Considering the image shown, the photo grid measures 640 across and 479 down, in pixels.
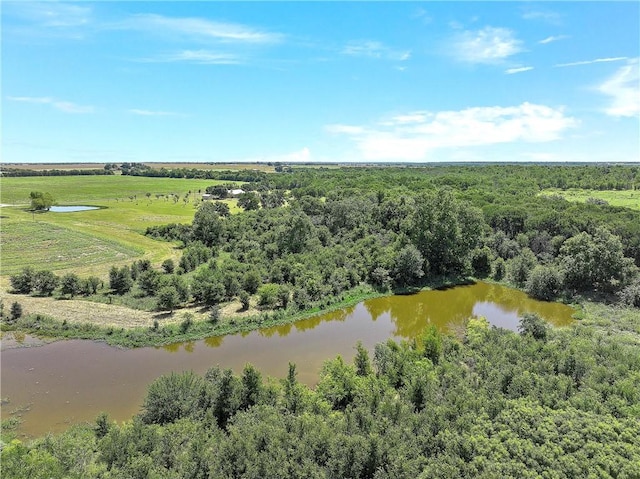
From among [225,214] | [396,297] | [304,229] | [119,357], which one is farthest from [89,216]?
[396,297]

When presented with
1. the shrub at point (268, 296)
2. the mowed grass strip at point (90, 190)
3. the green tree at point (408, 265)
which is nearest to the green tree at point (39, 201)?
the mowed grass strip at point (90, 190)

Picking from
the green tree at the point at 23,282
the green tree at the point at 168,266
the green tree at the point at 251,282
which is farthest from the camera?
the green tree at the point at 168,266

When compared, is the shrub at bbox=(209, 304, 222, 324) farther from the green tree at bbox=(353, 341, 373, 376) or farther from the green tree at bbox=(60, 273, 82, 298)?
the green tree at bbox=(60, 273, 82, 298)

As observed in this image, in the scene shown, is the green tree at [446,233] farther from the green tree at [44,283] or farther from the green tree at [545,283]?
the green tree at [44,283]

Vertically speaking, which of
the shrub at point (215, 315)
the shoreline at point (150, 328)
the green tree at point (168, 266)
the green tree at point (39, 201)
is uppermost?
the green tree at point (39, 201)

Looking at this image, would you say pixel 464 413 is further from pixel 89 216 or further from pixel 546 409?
pixel 89 216

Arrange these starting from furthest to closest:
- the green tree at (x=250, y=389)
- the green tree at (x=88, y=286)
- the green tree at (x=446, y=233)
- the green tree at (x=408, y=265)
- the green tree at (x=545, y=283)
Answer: the green tree at (x=446, y=233) < the green tree at (x=408, y=265) < the green tree at (x=545, y=283) < the green tree at (x=88, y=286) < the green tree at (x=250, y=389)

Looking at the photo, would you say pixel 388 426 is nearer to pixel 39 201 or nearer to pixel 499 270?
pixel 499 270

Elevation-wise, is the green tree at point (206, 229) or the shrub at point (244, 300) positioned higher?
the green tree at point (206, 229)

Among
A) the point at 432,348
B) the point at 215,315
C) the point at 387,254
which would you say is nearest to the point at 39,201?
the point at 215,315
